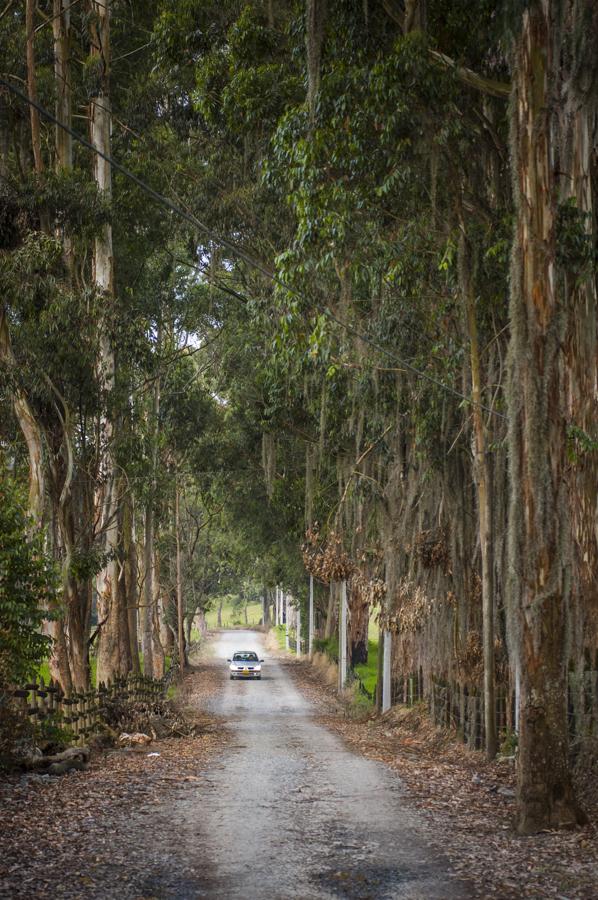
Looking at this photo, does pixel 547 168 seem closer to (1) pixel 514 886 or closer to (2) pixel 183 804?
(1) pixel 514 886

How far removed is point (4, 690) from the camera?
13.4 metres

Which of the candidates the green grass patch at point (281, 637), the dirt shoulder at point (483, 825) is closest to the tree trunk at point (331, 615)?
the dirt shoulder at point (483, 825)

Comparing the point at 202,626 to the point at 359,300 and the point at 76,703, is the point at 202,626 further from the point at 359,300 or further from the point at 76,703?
the point at 359,300

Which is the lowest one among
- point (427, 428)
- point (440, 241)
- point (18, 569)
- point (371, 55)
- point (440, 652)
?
point (440, 652)

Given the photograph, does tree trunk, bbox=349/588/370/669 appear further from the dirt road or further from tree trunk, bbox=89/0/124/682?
the dirt road

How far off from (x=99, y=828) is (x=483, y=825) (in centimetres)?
384

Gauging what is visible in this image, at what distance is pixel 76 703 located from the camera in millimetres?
16797

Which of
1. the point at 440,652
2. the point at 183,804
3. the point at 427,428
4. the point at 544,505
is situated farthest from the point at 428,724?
A: the point at 544,505

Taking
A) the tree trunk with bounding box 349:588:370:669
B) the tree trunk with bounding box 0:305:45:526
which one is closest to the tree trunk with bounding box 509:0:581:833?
the tree trunk with bounding box 0:305:45:526

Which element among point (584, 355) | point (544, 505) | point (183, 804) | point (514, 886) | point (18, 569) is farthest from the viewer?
point (18, 569)

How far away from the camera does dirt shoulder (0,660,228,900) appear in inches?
310

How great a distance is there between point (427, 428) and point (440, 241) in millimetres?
3461

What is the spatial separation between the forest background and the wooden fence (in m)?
0.79

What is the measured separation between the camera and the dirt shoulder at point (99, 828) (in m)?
7.86
